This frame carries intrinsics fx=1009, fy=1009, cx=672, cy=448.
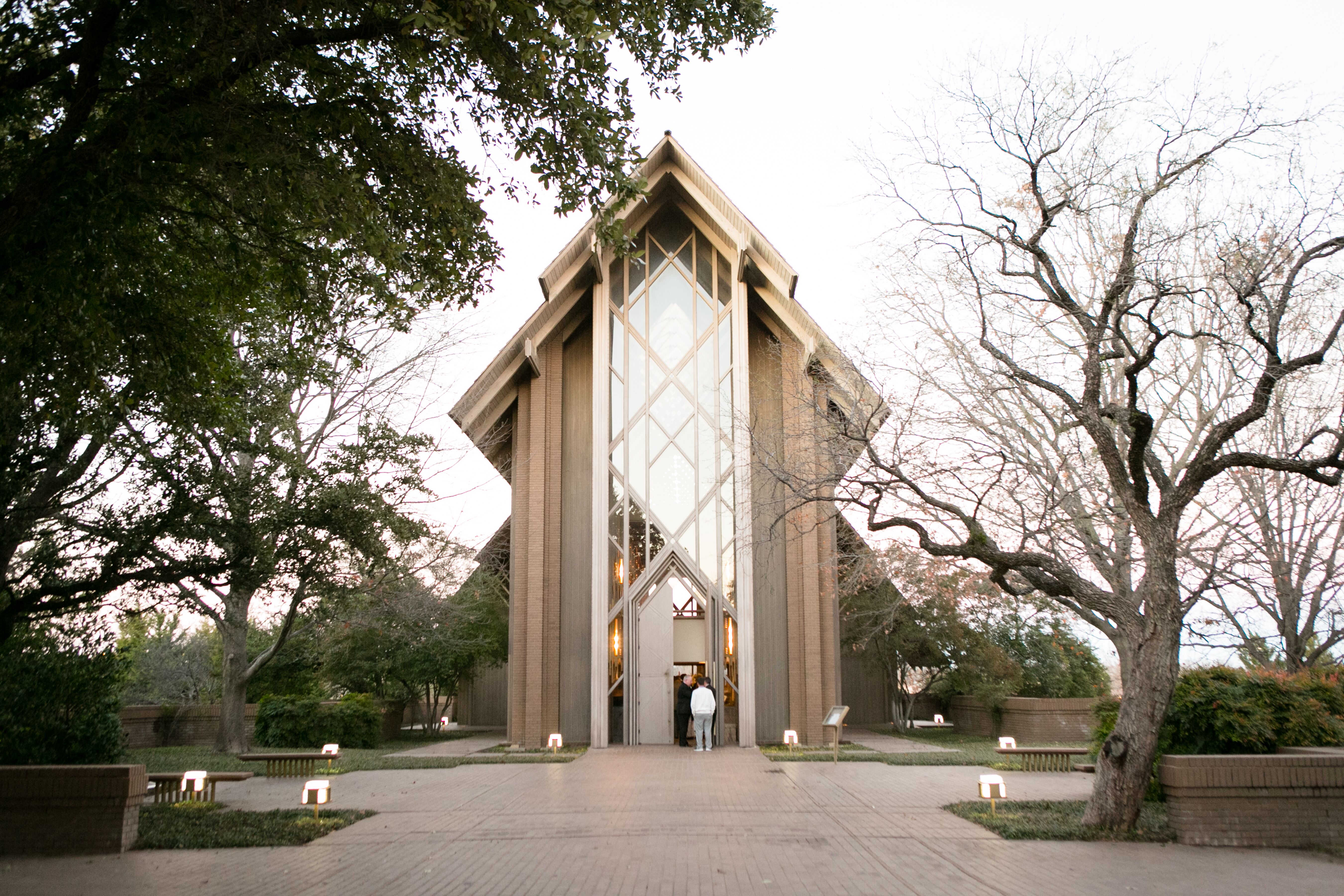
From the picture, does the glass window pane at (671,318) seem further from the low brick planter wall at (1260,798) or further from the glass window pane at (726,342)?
the low brick planter wall at (1260,798)

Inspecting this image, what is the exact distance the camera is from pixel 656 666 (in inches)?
856

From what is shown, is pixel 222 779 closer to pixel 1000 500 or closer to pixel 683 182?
pixel 1000 500

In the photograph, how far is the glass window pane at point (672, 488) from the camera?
21797 mm

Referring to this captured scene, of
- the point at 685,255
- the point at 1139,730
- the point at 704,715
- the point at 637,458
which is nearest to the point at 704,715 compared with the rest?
the point at 704,715

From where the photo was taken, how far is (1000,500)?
56.7 ft

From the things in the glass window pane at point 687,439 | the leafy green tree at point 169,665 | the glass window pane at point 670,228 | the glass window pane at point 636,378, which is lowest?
the leafy green tree at point 169,665

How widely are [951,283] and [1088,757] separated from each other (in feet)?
28.4

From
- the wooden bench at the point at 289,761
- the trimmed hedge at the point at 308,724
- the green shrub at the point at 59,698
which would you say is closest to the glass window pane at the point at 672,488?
the wooden bench at the point at 289,761

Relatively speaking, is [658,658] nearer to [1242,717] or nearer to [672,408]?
[672,408]

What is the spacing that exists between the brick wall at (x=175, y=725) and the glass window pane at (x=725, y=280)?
1541 centimetres

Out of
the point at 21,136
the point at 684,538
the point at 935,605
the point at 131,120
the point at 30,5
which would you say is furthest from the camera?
the point at 935,605

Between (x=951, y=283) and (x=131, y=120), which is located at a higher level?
(x=951, y=283)

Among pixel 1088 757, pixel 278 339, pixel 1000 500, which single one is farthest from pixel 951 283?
pixel 278 339

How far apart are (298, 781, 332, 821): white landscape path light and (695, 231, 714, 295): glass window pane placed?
47.6 ft
